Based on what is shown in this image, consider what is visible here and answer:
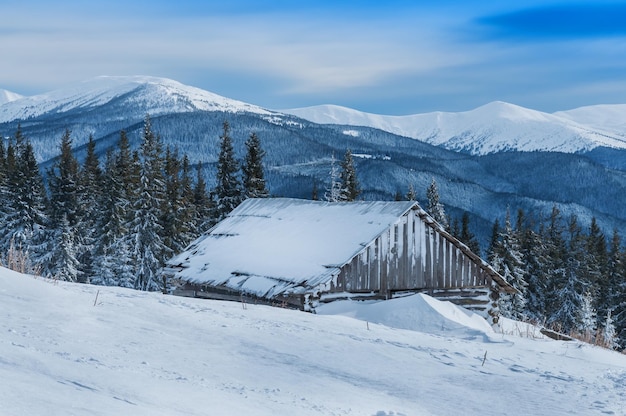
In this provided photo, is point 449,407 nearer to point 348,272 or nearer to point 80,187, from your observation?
point 348,272

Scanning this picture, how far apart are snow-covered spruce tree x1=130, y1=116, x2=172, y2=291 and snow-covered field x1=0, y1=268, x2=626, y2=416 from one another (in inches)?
1447

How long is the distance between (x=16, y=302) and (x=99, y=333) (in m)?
1.41

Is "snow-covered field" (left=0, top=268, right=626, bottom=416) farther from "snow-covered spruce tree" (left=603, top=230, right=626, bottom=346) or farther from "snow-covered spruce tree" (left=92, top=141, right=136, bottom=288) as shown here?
"snow-covered spruce tree" (left=603, top=230, right=626, bottom=346)

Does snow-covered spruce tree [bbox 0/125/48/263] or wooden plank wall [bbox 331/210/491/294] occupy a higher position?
snow-covered spruce tree [bbox 0/125/48/263]

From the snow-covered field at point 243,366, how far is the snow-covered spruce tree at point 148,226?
121 feet

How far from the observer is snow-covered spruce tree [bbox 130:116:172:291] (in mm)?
47094

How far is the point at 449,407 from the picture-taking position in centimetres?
691

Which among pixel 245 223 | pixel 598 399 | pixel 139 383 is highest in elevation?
pixel 245 223

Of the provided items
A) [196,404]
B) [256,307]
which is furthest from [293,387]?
[256,307]

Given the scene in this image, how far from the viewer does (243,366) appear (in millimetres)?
7305

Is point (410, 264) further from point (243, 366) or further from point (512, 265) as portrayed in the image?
point (512, 265)

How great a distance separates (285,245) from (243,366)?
51.3 ft

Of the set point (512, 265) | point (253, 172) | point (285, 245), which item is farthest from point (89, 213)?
point (285, 245)

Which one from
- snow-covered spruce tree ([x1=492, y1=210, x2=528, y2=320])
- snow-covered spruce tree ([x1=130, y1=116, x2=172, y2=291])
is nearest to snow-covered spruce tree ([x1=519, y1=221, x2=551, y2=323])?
snow-covered spruce tree ([x1=492, y1=210, x2=528, y2=320])
